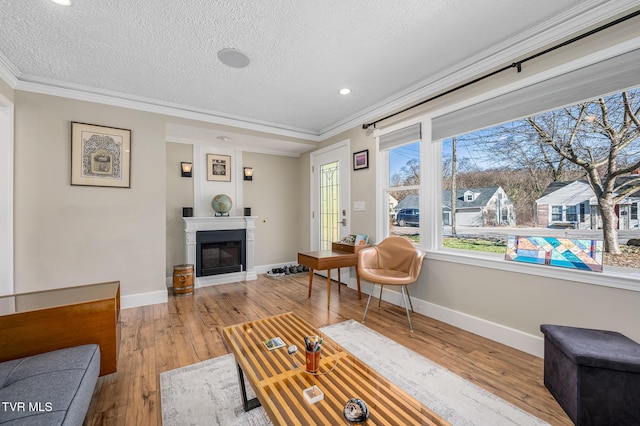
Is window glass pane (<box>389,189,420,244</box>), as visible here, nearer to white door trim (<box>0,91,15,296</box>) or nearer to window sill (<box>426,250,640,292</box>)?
window sill (<box>426,250,640,292</box>)

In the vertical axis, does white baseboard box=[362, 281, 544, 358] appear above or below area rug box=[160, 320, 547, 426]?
above

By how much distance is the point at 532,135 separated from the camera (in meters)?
2.31

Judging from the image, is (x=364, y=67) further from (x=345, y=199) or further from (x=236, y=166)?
(x=236, y=166)

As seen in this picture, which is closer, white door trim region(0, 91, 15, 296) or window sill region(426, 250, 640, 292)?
window sill region(426, 250, 640, 292)

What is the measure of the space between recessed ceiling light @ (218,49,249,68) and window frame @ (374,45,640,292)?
1878 mm

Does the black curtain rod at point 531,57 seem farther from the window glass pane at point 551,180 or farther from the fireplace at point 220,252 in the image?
the fireplace at point 220,252

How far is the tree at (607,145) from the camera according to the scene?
1.85 m

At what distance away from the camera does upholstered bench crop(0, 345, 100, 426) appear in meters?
1.00

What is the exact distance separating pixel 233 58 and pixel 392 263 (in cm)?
272

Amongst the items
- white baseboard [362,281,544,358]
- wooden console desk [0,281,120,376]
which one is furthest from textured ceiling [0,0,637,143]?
white baseboard [362,281,544,358]

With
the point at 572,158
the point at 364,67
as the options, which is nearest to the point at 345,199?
the point at 364,67

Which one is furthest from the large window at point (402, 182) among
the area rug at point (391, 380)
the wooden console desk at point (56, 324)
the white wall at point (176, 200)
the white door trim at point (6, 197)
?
the white door trim at point (6, 197)

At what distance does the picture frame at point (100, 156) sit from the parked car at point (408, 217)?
3.42m

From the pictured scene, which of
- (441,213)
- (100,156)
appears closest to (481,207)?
(441,213)
